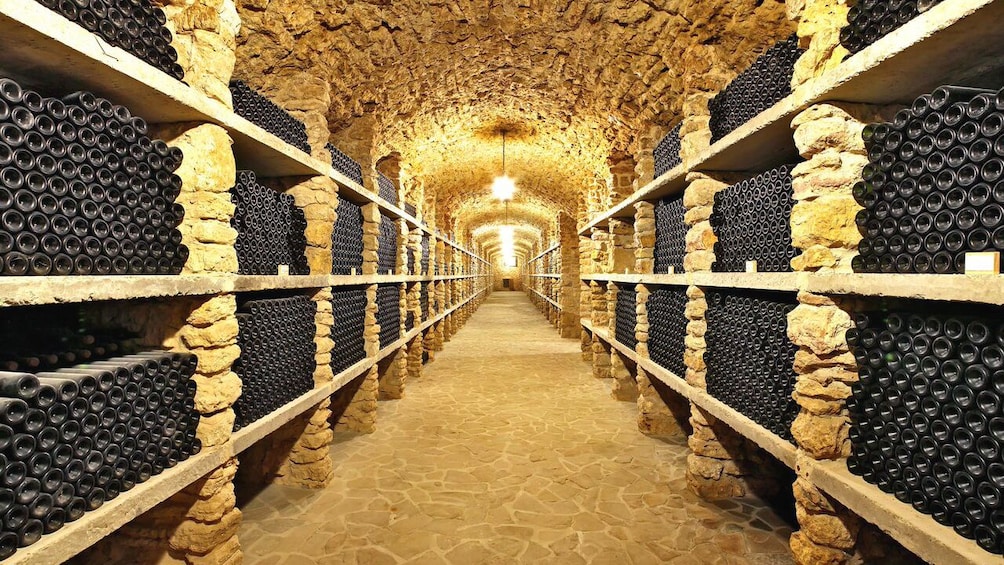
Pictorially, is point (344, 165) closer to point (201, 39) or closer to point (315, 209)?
point (315, 209)

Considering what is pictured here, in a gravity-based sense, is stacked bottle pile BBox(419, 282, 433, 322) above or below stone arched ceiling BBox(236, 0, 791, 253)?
below

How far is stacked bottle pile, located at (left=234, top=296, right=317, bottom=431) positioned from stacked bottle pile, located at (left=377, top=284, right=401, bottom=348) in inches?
80.9

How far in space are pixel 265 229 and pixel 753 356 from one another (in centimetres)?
458

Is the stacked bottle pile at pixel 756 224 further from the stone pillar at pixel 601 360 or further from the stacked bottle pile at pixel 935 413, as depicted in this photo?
the stone pillar at pixel 601 360

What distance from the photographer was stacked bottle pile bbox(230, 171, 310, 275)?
3797 mm

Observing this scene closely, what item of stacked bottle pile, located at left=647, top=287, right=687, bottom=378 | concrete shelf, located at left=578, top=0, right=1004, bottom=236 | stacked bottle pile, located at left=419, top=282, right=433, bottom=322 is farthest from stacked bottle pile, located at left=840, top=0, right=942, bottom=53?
stacked bottle pile, located at left=419, top=282, right=433, bottom=322

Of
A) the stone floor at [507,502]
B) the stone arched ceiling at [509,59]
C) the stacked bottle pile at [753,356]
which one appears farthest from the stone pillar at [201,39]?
the stacked bottle pile at [753,356]

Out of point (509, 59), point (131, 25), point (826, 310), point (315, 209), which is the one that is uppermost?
point (509, 59)

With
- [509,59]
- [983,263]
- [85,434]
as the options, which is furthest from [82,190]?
[509,59]

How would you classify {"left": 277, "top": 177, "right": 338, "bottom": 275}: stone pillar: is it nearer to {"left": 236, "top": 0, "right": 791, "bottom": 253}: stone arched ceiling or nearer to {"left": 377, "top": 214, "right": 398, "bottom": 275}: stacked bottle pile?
{"left": 236, "top": 0, "right": 791, "bottom": 253}: stone arched ceiling

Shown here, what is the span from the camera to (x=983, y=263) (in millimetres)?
1928

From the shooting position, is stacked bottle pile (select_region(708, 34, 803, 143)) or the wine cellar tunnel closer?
the wine cellar tunnel

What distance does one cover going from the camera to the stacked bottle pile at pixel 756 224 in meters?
3.62

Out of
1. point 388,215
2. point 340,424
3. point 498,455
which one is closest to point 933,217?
point 498,455
